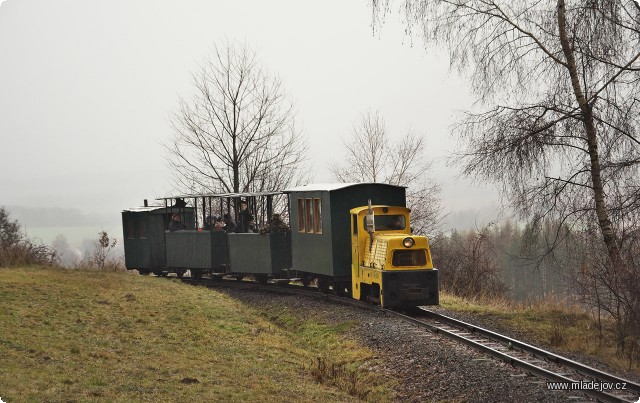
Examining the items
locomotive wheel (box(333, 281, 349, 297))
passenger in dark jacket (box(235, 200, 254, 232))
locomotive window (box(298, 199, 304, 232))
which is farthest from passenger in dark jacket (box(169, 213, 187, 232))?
locomotive wheel (box(333, 281, 349, 297))

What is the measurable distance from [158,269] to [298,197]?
10749mm

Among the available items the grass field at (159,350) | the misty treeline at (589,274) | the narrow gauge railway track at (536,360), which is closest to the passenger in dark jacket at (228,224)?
the grass field at (159,350)

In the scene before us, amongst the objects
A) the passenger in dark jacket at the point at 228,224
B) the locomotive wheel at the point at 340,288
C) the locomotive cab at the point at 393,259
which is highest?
the passenger in dark jacket at the point at 228,224

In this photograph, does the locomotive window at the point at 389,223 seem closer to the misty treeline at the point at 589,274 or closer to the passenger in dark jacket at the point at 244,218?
the misty treeline at the point at 589,274

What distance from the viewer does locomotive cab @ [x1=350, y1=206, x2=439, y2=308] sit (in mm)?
18000

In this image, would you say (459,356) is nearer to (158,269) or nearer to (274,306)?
(274,306)

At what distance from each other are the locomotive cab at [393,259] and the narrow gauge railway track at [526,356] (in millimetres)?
433

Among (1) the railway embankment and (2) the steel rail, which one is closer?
(1) the railway embankment

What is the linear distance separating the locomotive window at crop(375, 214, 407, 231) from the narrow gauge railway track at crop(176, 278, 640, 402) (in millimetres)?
1871

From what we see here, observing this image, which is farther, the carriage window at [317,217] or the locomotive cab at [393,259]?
the carriage window at [317,217]

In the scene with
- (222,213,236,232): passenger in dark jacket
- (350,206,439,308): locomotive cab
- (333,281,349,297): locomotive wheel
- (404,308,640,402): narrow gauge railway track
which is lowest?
(404,308,640,402): narrow gauge railway track

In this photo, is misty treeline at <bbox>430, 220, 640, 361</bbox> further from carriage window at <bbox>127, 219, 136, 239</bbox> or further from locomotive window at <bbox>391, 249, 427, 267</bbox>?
carriage window at <bbox>127, 219, 136, 239</bbox>

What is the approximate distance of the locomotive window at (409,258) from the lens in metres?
18.2

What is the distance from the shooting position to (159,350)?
13883 mm
